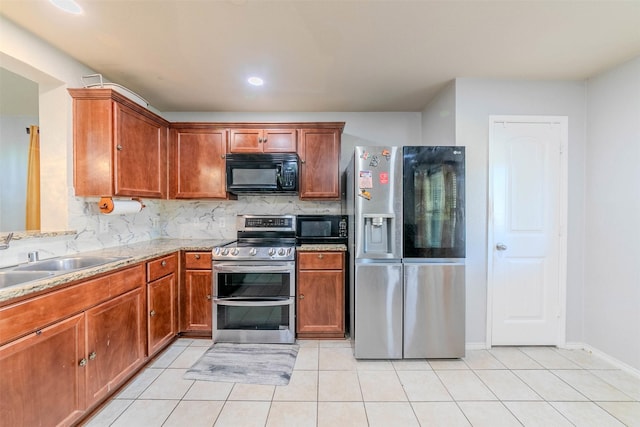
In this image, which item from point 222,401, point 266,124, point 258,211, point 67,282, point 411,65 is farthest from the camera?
point 258,211

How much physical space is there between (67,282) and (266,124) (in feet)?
7.34

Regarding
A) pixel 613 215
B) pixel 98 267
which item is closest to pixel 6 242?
pixel 98 267

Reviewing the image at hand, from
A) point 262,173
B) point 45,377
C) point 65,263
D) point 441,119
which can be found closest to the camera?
point 45,377

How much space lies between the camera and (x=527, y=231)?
8.36 ft

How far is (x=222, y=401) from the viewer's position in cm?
186

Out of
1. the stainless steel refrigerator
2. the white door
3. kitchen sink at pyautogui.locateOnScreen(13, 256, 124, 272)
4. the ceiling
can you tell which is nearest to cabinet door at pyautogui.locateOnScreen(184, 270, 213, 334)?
kitchen sink at pyautogui.locateOnScreen(13, 256, 124, 272)

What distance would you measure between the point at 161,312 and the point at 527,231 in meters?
3.42

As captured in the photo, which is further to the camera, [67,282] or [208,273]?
[208,273]

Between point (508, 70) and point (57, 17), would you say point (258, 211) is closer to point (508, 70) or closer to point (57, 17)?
point (57, 17)

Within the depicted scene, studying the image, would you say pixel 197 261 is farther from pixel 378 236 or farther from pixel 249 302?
pixel 378 236

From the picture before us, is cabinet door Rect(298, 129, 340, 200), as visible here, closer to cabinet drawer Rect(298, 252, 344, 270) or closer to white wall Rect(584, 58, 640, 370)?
cabinet drawer Rect(298, 252, 344, 270)

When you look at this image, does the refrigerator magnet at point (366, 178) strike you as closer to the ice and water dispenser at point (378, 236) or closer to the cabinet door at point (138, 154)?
the ice and water dispenser at point (378, 236)

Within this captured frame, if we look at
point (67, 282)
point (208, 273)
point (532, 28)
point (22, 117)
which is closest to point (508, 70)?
point (532, 28)

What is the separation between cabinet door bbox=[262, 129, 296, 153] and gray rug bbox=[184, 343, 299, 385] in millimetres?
2051
